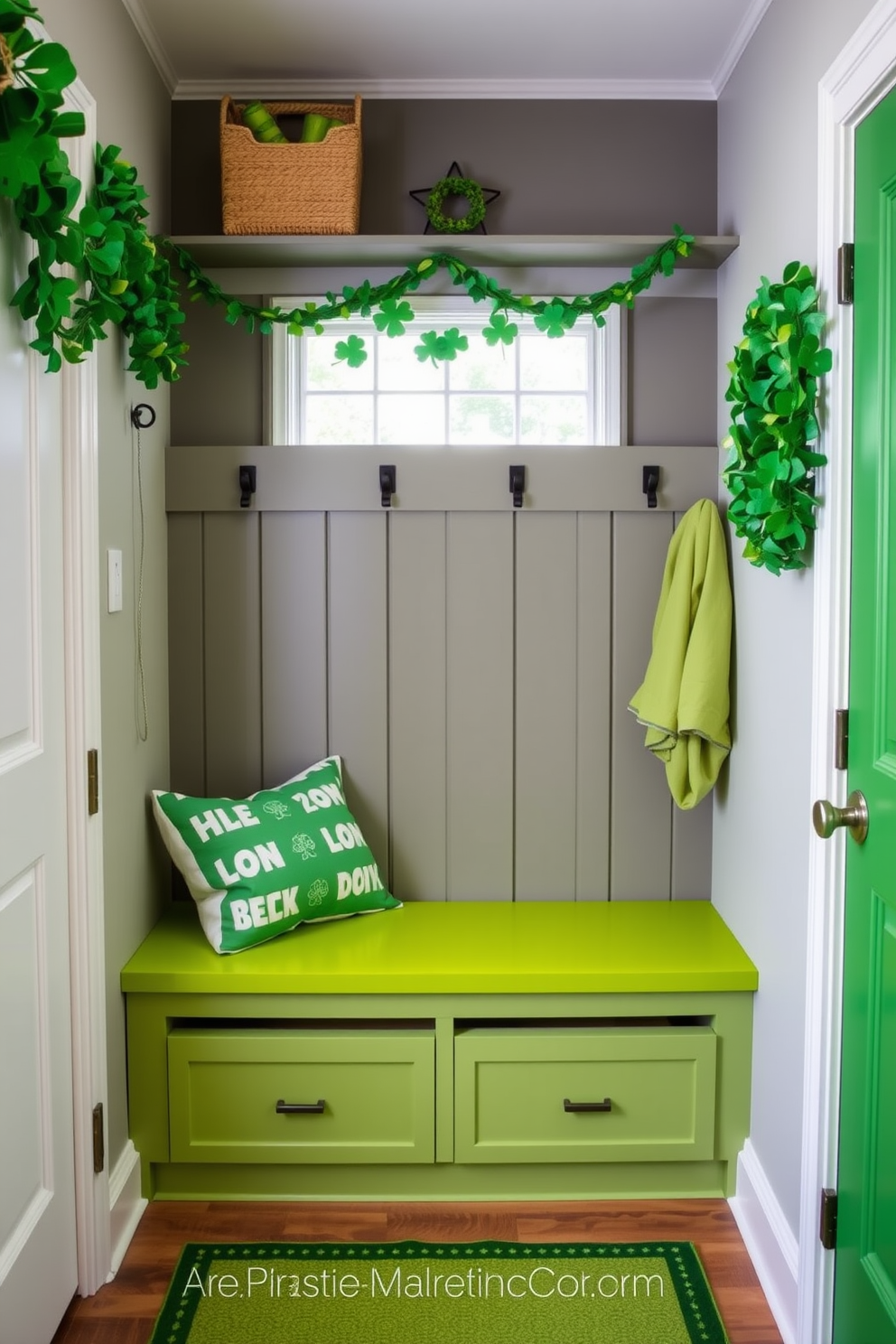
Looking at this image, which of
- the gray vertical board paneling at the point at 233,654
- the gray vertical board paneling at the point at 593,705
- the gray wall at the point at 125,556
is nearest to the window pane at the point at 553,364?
the gray vertical board paneling at the point at 593,705

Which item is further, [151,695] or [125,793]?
[151,695]

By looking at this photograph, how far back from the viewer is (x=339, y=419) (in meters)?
2.74

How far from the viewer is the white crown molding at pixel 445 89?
2.57 meters

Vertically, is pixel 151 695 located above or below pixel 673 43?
below

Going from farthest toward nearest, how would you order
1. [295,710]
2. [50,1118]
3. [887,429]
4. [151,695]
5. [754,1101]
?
[295,710] → [151,695] → [754,1101] → [50,1118] → [887,429]

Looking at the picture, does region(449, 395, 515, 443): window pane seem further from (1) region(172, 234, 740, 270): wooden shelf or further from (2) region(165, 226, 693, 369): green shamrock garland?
(1) region(172, 234, 740, 270): wooden shelf

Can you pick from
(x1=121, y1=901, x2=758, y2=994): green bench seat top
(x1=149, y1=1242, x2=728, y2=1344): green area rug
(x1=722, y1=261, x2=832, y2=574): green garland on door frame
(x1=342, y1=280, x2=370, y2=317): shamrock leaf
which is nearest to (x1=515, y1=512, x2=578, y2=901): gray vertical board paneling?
(x1=121, y1=901, x2=758, y2=994): green bench seat top

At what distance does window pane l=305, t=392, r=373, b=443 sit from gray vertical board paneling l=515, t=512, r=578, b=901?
0.47 metres

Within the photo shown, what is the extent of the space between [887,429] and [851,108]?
52 cm

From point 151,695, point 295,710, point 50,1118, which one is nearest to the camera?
point 50,1118

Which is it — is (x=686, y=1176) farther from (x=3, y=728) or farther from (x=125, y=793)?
(x=3, y=728)

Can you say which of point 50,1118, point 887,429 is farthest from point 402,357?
point 50,1118

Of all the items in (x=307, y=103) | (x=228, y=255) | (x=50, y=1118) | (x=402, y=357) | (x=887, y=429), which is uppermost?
(x=307, y=103)

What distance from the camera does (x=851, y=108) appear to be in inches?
65.1
